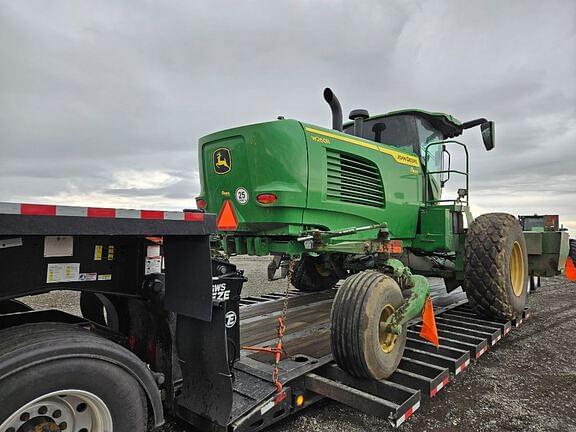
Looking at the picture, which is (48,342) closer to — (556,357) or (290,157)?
(290,157)

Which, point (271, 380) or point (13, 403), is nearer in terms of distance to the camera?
point (13, 403)

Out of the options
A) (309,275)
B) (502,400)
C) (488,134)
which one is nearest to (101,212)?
(502,400)

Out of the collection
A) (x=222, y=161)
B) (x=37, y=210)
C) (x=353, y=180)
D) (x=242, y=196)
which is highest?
(x=222, y=161)

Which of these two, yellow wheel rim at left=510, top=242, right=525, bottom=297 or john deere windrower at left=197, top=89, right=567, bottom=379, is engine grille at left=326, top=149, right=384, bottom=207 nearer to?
john deere windrower at left=197, top=89, right=567, bottom=379

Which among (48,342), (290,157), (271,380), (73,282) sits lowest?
(271,380)

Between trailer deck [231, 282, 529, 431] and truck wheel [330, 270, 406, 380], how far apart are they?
152mm

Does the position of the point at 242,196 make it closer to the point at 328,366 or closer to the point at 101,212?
the point at 328,366

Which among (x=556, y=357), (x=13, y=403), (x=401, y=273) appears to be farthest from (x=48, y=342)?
(x=556, y=357)

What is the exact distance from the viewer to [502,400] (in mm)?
3697

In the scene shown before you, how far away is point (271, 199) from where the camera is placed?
383cm

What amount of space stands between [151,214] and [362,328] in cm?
178

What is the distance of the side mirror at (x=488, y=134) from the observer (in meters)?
5.38

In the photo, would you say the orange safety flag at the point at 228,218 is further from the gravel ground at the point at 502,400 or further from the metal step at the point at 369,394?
the gravel ground at the point at 502,400

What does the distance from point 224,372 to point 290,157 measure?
2.03 m
